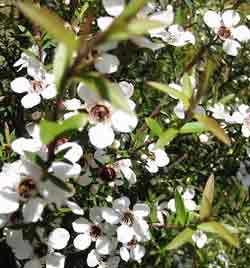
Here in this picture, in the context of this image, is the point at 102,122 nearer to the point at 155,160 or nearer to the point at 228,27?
the point at 155,160

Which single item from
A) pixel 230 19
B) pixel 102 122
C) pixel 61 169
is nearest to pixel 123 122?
pixel 102 122

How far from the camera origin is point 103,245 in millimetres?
1333

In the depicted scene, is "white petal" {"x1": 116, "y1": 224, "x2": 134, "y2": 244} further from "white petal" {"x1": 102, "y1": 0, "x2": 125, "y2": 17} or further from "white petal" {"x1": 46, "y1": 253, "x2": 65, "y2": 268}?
"white petal" {"x1": 102, "y1": 0, "x2": 125, "y2": 17}

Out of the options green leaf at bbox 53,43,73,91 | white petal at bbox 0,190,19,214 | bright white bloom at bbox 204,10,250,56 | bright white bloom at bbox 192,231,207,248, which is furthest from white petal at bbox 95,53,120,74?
bright white bloom at bbox 192,231,207,248

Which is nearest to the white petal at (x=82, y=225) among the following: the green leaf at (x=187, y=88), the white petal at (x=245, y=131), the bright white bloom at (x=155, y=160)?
the bright white bloom at (x=155, y=160)

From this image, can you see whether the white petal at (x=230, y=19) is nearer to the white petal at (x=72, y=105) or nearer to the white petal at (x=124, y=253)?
the white petal at (x=72, y=105)

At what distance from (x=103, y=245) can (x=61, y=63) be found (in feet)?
2.10

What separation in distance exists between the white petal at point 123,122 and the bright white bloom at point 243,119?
2.17 feet

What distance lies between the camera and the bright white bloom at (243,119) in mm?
1628

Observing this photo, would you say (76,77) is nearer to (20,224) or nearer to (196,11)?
(20,224)

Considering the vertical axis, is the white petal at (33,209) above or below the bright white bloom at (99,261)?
above

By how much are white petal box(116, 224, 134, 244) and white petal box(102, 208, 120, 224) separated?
20 millimetres

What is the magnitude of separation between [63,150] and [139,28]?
0.92 feet

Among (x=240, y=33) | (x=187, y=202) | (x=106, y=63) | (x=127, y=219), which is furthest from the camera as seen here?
(x=187, y=202)
